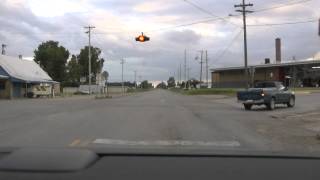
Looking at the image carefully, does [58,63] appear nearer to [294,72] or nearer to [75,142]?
[294,72]

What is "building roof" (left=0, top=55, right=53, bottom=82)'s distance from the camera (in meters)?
79.0

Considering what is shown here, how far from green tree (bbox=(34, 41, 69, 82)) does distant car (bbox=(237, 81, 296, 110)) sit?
10214cm

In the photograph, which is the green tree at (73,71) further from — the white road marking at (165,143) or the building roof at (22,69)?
the white road marking at (165,143)

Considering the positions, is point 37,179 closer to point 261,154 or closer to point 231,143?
point 261,154

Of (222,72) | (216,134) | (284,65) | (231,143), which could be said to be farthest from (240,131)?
(222,72)

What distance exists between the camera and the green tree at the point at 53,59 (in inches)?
5384

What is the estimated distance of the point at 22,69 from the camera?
8688 cm

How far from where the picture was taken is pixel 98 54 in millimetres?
167125

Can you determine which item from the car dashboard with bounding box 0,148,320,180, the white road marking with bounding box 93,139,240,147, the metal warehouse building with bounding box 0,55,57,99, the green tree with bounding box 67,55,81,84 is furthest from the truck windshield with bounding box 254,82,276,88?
the green tree with bounding box 67,55,81,84

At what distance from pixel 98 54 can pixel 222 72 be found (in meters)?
33.8

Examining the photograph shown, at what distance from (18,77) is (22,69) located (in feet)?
26.5

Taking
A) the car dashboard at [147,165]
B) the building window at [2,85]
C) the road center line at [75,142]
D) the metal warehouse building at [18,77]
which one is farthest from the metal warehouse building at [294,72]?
the car dashboard at [147,165]

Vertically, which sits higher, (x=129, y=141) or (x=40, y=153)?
(x=40, y=153)

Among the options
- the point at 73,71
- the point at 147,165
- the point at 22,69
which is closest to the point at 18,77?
the point at 22,69
